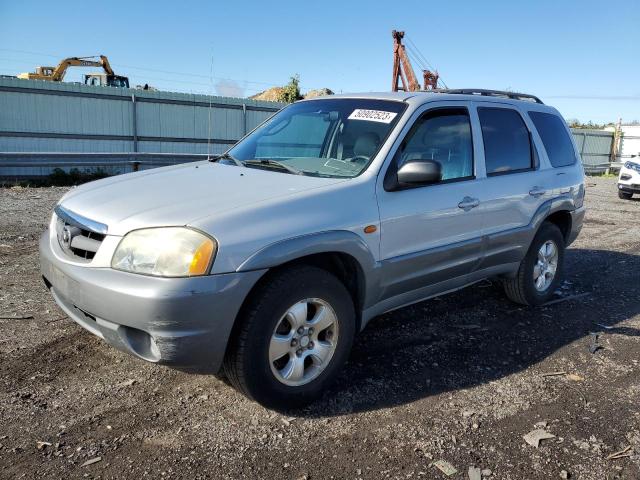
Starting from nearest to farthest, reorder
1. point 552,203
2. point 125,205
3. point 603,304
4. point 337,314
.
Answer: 1. point 125,205
2. point 337,314
3. point 552,203
4. point 603,304

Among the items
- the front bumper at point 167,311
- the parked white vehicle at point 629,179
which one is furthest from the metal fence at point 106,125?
the parked white vehicle at point 629,179

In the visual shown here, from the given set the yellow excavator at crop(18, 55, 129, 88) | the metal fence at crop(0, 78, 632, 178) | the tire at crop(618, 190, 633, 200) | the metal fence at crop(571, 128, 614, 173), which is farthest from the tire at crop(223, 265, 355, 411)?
the metal fence at crop(571, 128, 614, 173)

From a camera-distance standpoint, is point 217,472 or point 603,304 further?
point 603,304

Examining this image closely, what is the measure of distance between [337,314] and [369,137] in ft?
4.21

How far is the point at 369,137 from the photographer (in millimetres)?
3752

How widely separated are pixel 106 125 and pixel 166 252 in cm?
1632

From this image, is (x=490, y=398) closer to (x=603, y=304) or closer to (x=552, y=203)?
(x=552, y=203)

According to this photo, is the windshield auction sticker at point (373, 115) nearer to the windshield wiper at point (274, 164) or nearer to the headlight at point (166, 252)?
the windshield wiper at point (274, 164)

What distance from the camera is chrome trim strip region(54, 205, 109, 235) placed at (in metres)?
2.89

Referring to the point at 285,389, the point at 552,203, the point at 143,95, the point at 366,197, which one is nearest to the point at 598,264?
the point at 552,203

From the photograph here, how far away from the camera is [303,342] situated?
3127 mm

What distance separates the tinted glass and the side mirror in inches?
6.6

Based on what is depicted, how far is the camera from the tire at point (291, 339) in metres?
2.84

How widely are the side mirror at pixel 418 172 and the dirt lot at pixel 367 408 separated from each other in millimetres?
1294
